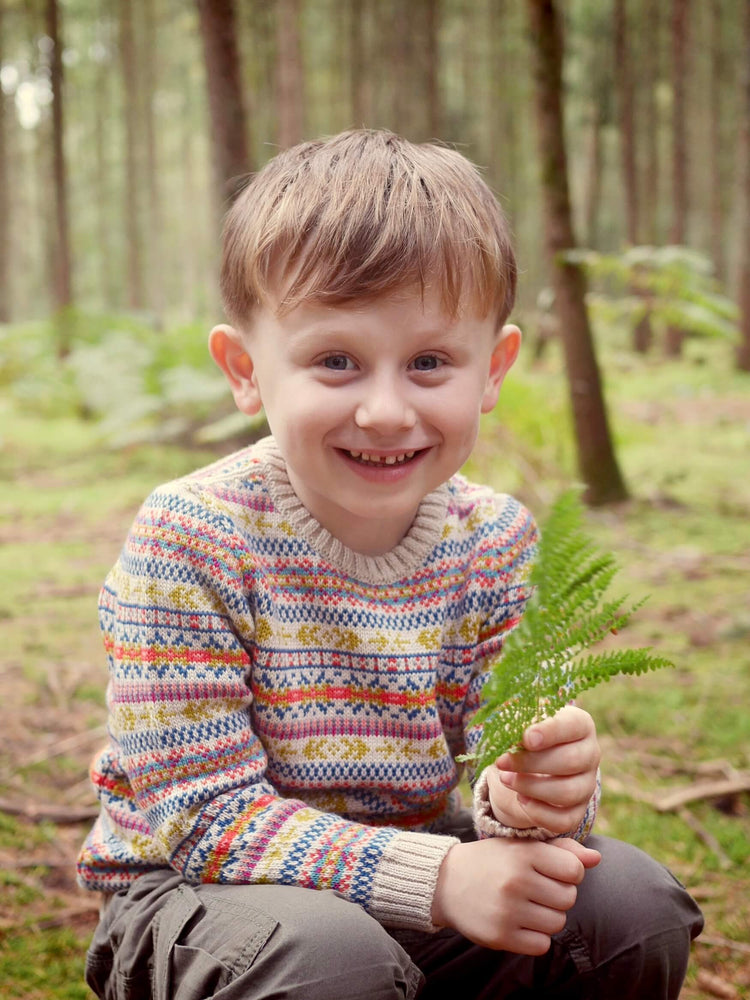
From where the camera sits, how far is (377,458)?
1478 mm

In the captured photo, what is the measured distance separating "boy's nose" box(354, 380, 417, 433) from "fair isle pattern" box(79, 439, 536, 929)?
29 centimetres

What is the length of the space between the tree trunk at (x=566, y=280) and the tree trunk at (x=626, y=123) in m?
7.34

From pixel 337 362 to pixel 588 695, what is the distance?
6.38ft

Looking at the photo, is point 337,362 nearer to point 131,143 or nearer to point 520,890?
point 520,890

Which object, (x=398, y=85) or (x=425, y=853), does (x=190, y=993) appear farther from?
(x=398, y=85)

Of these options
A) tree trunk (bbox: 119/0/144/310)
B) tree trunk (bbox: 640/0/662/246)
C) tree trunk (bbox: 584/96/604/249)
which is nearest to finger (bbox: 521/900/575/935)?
tree trunk (bbox: 640/0/662/246)

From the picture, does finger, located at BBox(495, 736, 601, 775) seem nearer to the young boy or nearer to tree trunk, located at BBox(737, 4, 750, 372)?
the young boy

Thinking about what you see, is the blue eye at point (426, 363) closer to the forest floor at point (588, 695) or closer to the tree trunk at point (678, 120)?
the forest floor at point (588, 695)

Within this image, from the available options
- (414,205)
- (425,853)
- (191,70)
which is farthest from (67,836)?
(191,70)

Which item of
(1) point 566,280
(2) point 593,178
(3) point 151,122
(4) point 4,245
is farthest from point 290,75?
(3) point 151,122

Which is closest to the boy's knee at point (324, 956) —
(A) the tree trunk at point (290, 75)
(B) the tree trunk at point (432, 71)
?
(A) the tree trunk at point (290, 75)

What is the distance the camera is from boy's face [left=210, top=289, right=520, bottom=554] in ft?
4.61

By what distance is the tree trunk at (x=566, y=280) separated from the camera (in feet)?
14.3

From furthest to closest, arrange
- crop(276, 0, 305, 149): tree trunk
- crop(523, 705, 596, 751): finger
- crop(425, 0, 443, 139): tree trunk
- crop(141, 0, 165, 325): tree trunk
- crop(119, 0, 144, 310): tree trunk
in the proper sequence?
crop(141, 0, 165, 325): tree trunk < crop(119, 0, 144, 310): tree trunk < crop(425, 0, 443, 139): tree trunk < crop(276, 0, 305, 149): tree trunk < crop(523, 705, 596, 751): finger
